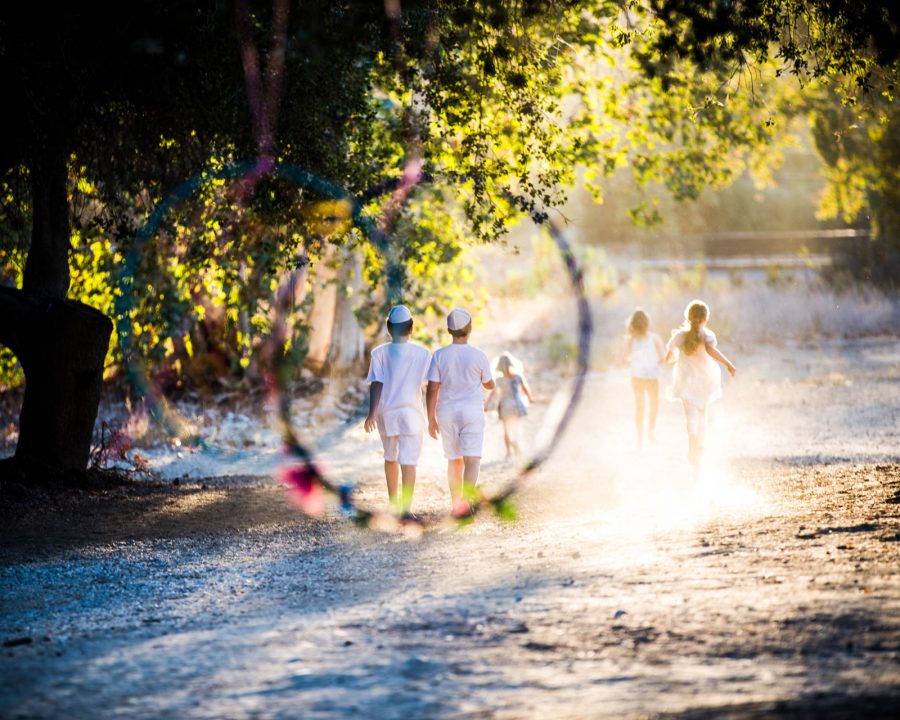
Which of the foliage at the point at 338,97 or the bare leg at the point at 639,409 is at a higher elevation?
the foliage at the point at 338,97

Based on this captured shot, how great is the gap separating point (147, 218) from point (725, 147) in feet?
28.7

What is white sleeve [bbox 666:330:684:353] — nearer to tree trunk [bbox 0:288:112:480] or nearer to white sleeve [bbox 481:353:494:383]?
white sleeve [bbox 481:353:494:383]

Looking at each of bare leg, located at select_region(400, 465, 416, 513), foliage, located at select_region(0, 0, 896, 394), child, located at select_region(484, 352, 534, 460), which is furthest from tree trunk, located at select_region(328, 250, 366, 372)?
bare leg, located at select_region(400, 465, 416, 513)

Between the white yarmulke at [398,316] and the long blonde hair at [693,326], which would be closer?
the white yarmulke at [398,316]

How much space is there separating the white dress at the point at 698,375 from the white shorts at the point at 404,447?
3.14m

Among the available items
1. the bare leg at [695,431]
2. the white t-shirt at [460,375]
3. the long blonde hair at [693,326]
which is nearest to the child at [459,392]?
the white t-shirt at [460,375]

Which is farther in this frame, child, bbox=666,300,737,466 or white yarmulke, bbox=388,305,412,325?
child, bbox=666,300,737,466

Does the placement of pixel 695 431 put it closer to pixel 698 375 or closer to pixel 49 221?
pixel 698 375

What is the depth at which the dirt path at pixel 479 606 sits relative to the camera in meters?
4.32

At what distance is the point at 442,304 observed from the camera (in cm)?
1689

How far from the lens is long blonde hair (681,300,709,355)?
1073 cm

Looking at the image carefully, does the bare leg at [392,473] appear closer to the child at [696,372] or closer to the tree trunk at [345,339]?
the child at [696,372]

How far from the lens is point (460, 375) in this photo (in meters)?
8.86

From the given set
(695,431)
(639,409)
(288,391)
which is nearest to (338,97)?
(695,431)
